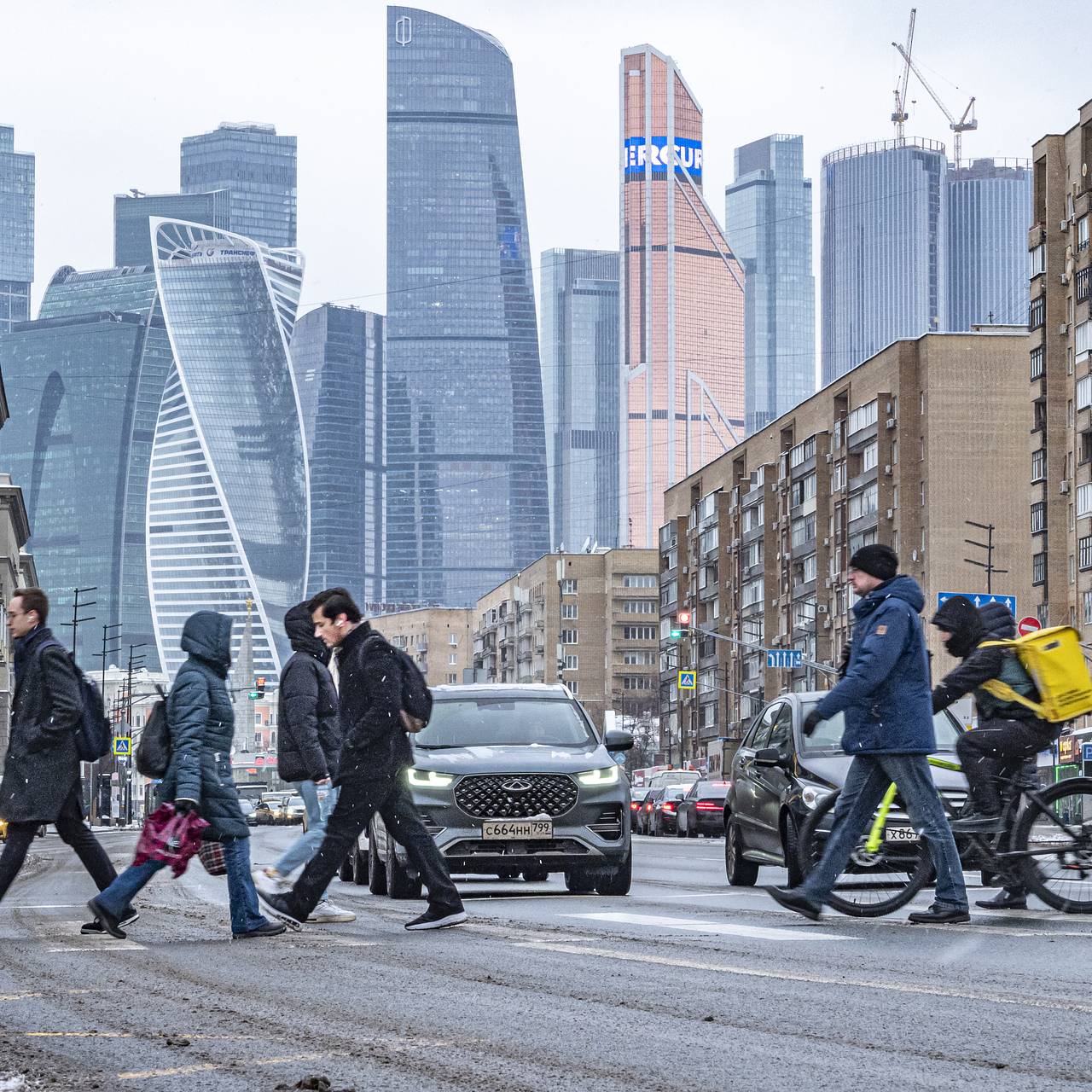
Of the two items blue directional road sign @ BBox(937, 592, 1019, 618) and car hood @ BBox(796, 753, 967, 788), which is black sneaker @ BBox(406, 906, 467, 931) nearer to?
blue directional road sign @ BBox(937, 592, 1019, 618)

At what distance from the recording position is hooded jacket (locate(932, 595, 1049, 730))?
12.0 m

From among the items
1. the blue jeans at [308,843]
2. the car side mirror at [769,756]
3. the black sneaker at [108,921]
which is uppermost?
the car side mirror at [769,756]

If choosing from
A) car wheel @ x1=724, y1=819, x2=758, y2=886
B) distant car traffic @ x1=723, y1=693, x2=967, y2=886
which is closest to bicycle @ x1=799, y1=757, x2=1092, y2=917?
distant car traffic @ x1=723, y1=693, x2=967, y2=886

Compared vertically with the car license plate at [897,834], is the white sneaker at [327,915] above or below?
below

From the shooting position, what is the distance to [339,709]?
11.5m

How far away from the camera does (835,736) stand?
51.8 ft

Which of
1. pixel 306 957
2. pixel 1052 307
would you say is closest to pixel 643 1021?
pixel 306 957

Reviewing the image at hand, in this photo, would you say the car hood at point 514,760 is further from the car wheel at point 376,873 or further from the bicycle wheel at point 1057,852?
the bicycle wheel at point 1057,852

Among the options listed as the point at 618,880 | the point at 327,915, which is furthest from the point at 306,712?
the point at 618,880

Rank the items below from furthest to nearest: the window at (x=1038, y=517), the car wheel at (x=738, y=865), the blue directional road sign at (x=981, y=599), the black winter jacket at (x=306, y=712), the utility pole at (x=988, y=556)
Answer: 1. the window at (x=1038, y=517)
2. the utility pole at (x=988, y=556)
3. the car wheel at (x=738, y=865)
4. the blue directional road sign at (x=981, y=599)
5. the black winter jacket at (x=306, y=712)

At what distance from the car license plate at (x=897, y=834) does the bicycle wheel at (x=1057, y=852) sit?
26.2 inches

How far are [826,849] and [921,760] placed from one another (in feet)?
2.23

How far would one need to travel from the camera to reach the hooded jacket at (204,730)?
10.8 m

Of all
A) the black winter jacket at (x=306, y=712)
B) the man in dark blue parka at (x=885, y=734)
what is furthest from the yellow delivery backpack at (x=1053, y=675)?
the black winter jacket at (x=306, y=712)
